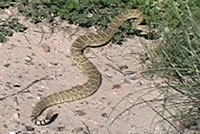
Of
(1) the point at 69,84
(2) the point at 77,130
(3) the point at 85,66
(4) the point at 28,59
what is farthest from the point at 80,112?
(4) the point at 28,59

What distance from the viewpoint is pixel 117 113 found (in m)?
6.23

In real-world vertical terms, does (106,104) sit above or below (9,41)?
below

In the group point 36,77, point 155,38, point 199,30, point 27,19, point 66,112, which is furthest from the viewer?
point 27,19

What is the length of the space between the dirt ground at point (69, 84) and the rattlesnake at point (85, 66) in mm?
62

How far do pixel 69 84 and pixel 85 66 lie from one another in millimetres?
368

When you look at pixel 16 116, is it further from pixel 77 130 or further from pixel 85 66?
pixel 85 66

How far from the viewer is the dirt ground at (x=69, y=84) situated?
598 centimetres

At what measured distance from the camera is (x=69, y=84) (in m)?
6.67

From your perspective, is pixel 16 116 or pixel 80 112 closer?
pixel 16 116

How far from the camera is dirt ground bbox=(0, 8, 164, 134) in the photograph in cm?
598

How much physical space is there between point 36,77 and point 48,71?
0.67ft

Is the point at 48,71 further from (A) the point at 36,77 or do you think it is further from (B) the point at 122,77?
(B) the point at 122,77

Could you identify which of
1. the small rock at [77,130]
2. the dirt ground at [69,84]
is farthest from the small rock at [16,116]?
the small rock at [77,130]

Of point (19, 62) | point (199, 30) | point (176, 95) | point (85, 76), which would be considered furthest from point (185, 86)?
point (19, 62)
